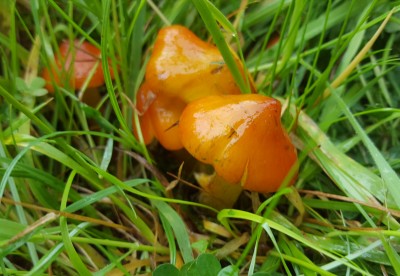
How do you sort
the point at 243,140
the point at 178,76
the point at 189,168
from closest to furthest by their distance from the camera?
the point at 243,140, the point at 178,76, the point at 189,168

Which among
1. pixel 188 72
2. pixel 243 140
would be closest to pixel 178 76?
pixel 188 72

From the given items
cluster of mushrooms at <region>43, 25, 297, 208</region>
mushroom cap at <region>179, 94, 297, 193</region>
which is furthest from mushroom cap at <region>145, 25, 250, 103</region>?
mushroom cap at <region>179, 94, 297, 193</region>

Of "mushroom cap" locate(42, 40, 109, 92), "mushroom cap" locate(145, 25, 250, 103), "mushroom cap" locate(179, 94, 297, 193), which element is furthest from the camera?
"mushroom cap" locate(42, 40, 109, 92)

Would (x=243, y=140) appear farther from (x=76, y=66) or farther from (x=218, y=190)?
(x=76, y=66)

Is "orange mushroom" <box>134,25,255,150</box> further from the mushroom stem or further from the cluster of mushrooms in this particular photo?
the mushroom stem

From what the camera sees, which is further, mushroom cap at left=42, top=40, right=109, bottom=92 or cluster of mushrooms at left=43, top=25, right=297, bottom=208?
mushroom cap at left=42, top=40, right=109, bottom=92

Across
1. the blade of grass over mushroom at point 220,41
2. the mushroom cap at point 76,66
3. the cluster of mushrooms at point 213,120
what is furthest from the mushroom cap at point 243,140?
the mushroom cap at point 76,66

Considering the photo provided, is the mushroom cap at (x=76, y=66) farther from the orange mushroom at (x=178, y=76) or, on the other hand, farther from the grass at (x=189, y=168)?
the orange mushroom at (x=178, y=76)
